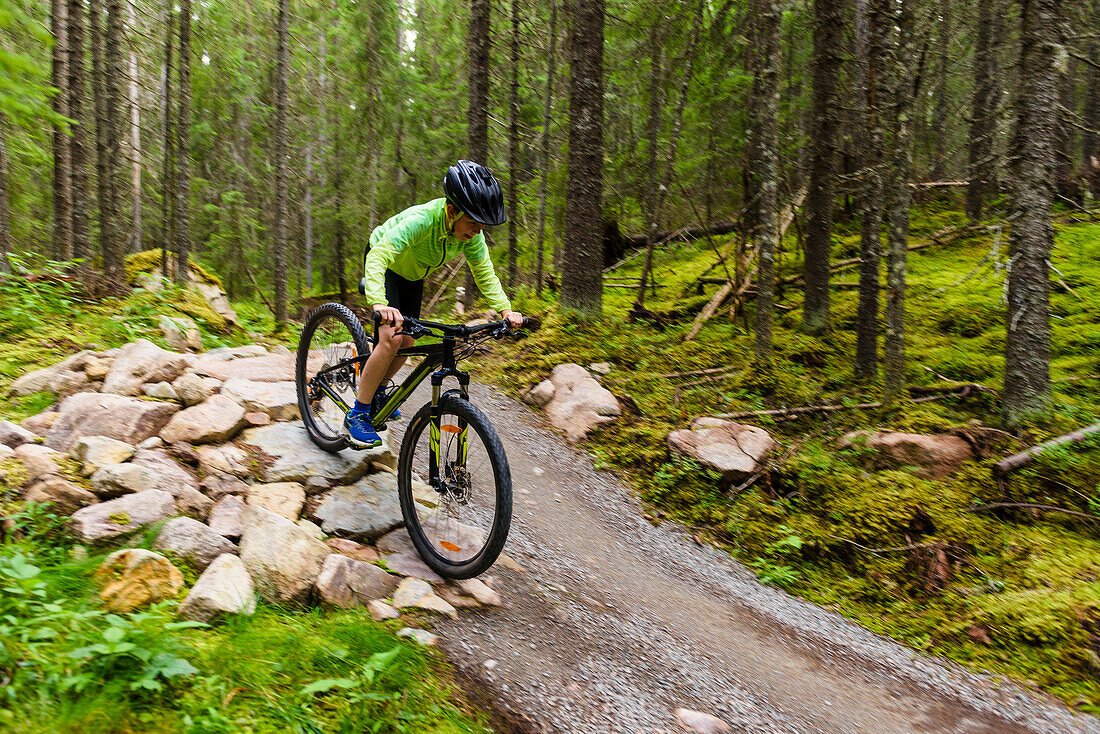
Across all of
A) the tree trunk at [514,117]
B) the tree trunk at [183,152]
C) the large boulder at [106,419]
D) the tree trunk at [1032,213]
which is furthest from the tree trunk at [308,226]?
the tree trunk at [1032,213]

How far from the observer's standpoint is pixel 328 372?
5387mm

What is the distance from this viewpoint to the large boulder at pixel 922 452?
20.9ft

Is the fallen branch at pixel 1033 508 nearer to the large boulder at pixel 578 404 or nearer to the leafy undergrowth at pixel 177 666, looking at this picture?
the large boulder at pixel 578 404

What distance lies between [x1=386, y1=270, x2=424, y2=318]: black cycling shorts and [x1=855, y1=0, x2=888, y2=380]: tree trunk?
6048 mm

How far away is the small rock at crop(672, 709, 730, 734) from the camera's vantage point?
330cm

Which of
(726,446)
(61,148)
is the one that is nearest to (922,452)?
(726,446)

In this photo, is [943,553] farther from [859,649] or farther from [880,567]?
A: [859,649]

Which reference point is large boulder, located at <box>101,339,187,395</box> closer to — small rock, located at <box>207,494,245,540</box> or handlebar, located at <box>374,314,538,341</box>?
small rock, located at <box>207,494,245,540</box>

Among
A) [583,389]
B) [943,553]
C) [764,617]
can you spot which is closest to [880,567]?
[943,553]

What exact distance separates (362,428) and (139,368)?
2276 mm

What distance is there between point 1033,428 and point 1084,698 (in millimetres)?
3263

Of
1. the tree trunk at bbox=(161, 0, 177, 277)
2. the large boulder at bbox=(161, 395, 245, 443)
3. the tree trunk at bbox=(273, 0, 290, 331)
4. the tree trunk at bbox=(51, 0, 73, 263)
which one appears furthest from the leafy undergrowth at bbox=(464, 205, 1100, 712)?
the tree trunk at bbox=(161, 0, 177, 277)

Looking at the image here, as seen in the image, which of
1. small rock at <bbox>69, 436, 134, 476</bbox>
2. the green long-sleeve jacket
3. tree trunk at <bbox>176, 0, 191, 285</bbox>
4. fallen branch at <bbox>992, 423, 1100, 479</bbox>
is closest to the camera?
small rock at <bbox>69, 436, 134, 476</bbox>

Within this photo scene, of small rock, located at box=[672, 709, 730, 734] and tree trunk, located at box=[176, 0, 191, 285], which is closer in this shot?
small rock, located at box=[672, 709, 730, 734]
